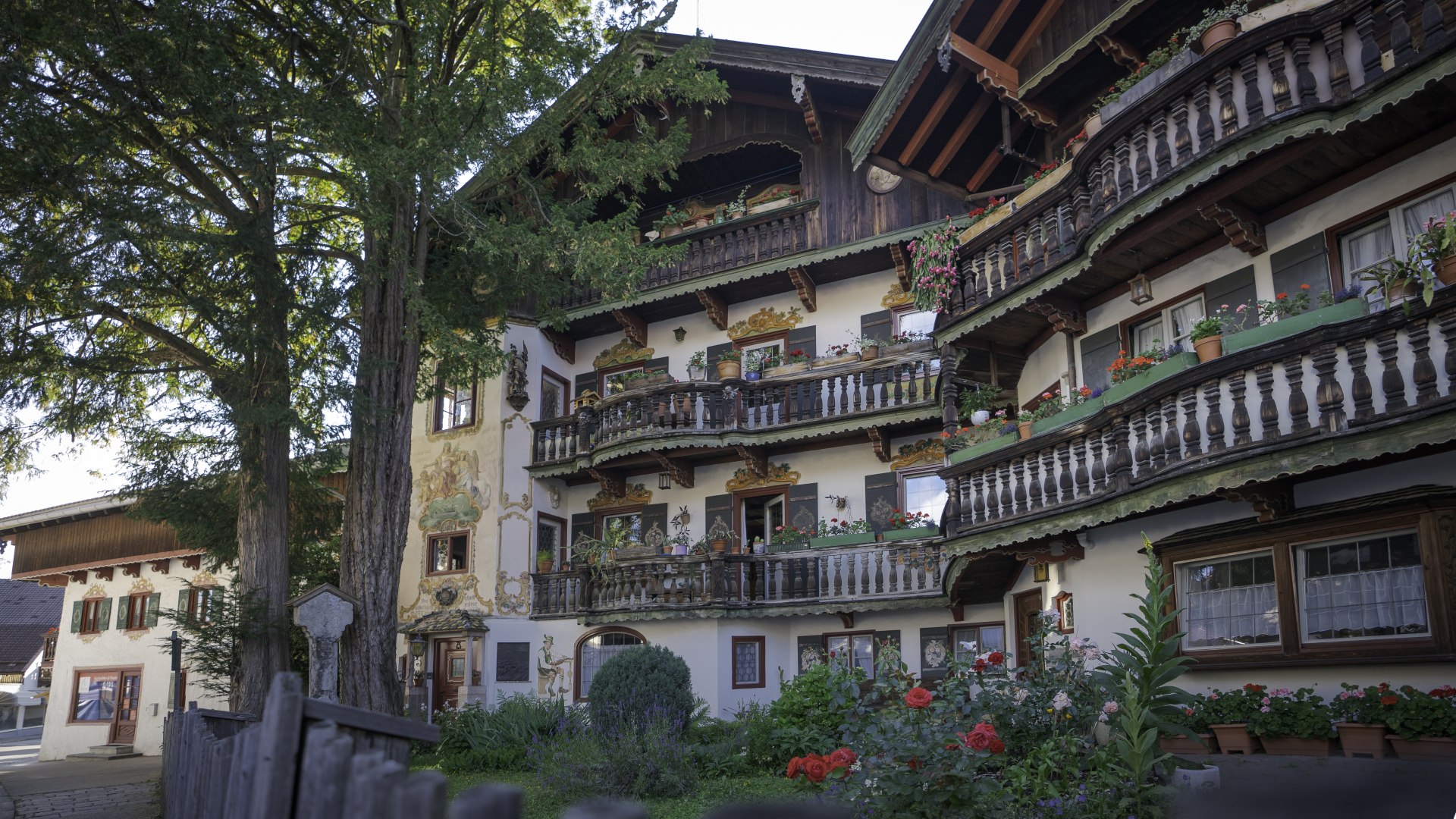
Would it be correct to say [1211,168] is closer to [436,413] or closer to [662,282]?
[662,282]

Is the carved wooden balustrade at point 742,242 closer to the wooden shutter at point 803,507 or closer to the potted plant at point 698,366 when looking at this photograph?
the potted plant at point 698,366

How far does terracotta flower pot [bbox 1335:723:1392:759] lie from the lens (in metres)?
9.03

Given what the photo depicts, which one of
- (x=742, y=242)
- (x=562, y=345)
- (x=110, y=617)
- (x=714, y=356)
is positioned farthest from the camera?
(x=110, y=617)

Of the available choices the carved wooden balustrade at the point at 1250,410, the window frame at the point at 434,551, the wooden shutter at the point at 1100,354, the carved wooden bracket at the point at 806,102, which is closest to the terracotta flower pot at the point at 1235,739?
the carved wooden balustrade at the point at 1250,410

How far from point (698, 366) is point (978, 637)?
28.6 ft

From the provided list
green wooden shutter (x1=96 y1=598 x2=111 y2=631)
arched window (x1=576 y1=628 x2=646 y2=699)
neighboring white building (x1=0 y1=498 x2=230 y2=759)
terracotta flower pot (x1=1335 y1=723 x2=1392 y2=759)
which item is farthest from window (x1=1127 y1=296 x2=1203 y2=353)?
green wooden shutter (x1=96 y1=598 x2=111 y2=631)

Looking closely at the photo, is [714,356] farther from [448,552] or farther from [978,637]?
[978,637]

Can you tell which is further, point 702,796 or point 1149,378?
point 702,796

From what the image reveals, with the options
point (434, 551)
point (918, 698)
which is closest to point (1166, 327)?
point (918, 698)

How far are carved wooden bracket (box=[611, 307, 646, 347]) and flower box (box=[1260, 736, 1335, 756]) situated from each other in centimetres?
1734

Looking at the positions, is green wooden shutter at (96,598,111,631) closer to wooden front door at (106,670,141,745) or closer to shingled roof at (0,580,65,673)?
wooden front door at (106,670,141,745)

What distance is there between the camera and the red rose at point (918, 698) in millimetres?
7820

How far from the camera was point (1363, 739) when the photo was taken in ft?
30.0

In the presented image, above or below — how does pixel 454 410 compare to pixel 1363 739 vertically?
above
